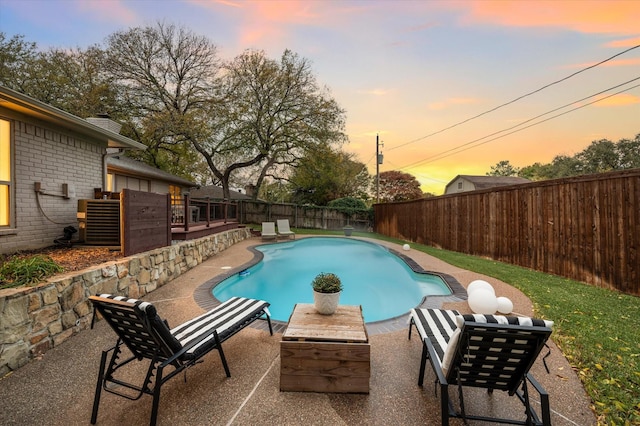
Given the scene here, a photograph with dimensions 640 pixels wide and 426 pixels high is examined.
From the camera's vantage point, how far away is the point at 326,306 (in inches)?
114

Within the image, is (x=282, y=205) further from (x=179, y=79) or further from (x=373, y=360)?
(x=373, y=360)

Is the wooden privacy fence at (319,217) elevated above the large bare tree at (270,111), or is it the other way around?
the large bare tree at (270,111)

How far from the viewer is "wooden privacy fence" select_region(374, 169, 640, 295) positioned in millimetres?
4609

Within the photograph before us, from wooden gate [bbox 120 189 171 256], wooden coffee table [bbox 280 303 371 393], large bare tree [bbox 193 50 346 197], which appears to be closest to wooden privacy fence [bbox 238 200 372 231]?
large bare tree [bbox 193 50 346 197]

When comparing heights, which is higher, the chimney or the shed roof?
the shed roof

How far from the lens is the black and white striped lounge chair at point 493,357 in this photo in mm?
1725

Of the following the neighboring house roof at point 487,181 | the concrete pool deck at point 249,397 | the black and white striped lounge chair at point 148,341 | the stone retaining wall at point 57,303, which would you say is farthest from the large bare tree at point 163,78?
the neighboring house roof at point 487,181

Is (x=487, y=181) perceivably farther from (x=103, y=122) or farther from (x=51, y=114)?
(x=51, y=114)

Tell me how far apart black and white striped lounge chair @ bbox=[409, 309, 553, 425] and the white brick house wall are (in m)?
6.79

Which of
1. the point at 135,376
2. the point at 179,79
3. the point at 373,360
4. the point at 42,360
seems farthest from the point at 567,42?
the point at 179,79

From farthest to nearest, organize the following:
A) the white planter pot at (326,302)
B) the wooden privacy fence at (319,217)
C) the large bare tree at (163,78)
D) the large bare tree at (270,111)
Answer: the wooden privacy fence at (319,217)
the large bare tree at (270,111)
the large bare tree at (163,78)
the white planter pot at (326,302)

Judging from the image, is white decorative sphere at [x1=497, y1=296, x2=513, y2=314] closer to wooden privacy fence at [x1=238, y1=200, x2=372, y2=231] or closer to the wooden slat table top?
the wooden slat table top

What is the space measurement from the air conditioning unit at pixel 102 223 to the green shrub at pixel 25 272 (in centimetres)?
222

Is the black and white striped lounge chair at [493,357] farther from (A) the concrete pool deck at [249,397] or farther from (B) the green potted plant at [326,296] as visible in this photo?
(B) the green potted plant at [326,296]
